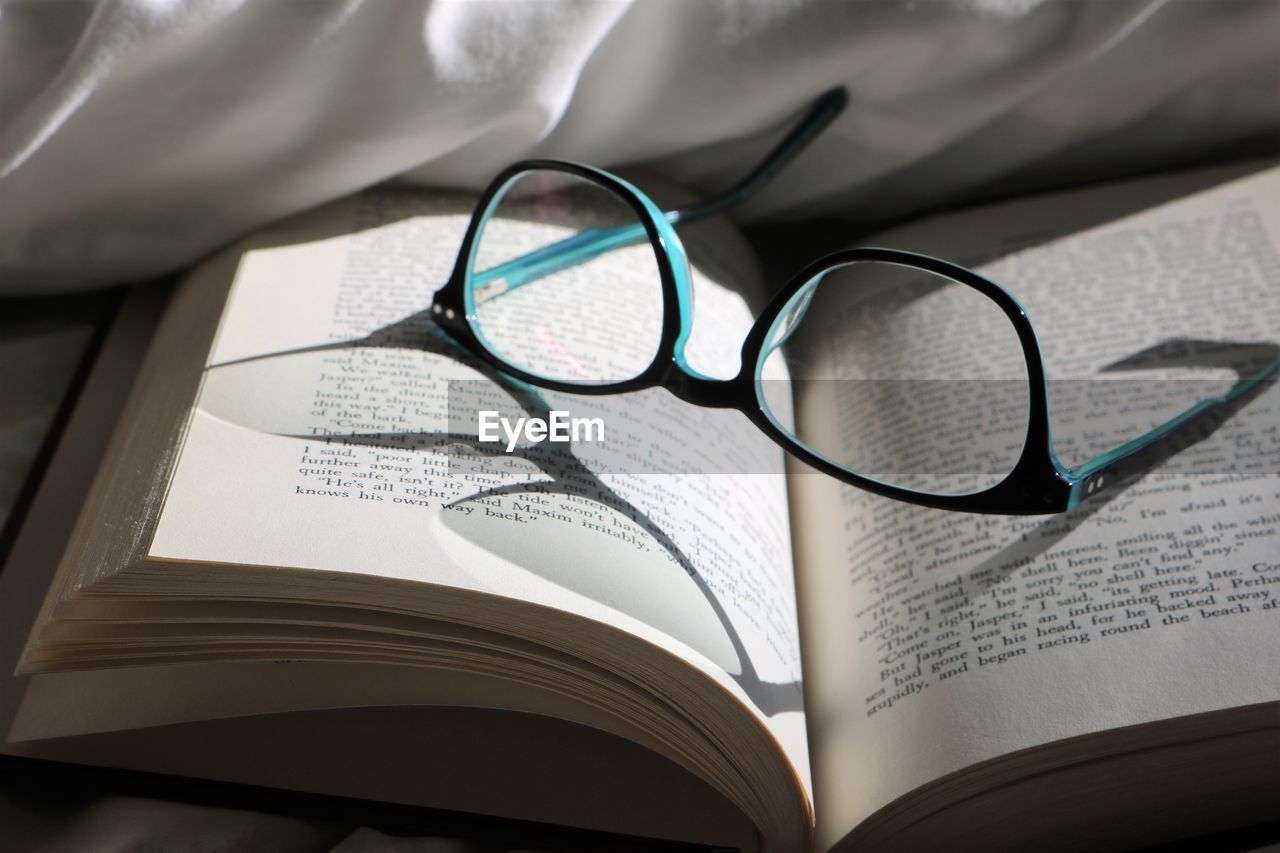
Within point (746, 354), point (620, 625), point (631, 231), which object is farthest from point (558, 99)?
point (620, 625)

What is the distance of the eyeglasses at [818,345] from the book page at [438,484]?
0.07ft

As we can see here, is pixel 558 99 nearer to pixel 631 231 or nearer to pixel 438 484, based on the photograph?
pixel 631 231

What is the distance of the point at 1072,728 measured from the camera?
0.39 metres

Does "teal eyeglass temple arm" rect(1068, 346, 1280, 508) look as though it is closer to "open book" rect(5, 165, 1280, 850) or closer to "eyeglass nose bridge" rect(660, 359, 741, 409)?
"open book" rect(5, 165, 1280, 850)

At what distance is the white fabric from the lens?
1.64 ft

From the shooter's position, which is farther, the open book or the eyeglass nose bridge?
the eyeglass nose bridge

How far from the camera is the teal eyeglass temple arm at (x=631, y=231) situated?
56 centimetres

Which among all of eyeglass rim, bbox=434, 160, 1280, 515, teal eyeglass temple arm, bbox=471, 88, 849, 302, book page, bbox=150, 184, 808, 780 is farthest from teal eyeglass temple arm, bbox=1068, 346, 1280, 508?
teal eyeglass temple arm, bbox=471, 88, 849, 302

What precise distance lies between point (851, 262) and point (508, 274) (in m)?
0.18

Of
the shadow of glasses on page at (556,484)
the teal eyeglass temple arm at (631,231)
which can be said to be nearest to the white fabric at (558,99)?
the teal eyeglass temple arm at (631,231)

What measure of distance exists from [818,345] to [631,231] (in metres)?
0.12

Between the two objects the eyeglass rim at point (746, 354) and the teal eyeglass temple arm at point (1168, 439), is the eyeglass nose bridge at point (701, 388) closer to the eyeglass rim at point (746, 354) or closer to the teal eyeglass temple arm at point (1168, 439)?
the eyeglass rim at point (746, 354)

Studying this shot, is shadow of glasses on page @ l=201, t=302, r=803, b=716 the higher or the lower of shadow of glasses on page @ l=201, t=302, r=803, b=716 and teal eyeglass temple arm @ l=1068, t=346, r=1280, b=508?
the lower

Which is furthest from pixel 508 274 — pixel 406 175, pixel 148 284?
pixel 148 284
